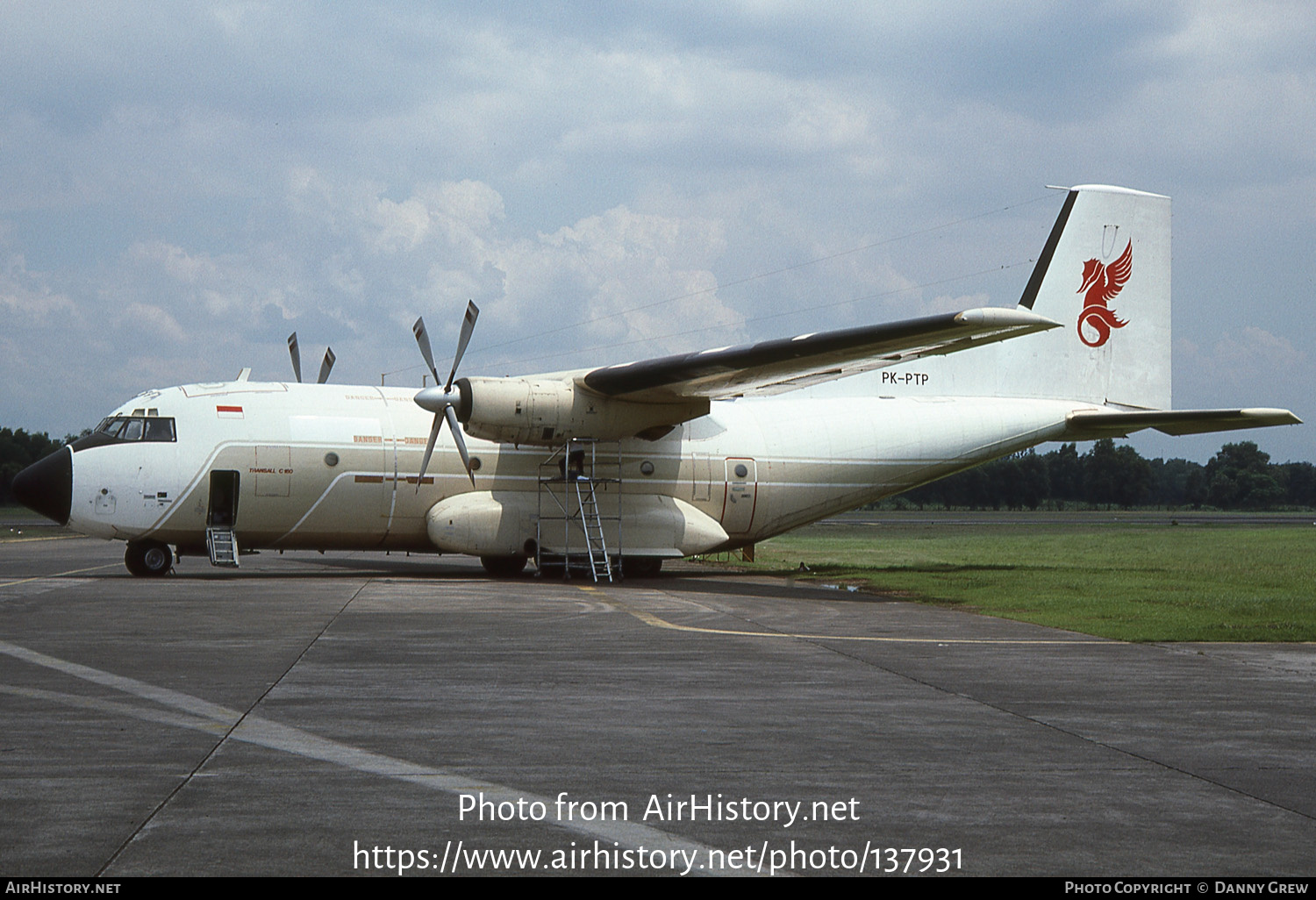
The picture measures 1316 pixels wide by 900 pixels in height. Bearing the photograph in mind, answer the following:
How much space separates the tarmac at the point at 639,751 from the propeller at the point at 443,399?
8.02 m

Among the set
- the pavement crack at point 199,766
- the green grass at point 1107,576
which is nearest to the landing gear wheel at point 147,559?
the pavement crack at point 199,766

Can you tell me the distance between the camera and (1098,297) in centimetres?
2812

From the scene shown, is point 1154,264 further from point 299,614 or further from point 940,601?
point 299,614

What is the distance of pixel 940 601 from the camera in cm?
1966

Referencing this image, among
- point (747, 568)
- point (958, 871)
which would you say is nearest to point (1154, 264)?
point (747, 568)

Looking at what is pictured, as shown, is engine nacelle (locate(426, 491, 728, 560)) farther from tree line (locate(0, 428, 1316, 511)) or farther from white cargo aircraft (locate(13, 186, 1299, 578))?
tree line (locate(0, 428, 1316, 511))

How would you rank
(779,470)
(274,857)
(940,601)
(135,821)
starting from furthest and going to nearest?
(779,470)
(940,601)
(135,821)
(274,857)

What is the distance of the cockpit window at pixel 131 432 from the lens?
74.0ft

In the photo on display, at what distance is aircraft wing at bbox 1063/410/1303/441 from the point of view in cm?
Result: 2436

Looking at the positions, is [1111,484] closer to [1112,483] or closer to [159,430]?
[1112,483]

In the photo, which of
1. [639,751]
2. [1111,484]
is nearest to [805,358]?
[639,751]

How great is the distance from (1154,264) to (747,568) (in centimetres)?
1250

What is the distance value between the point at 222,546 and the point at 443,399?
202 inches

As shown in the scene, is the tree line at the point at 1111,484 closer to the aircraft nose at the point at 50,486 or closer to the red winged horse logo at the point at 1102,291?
the red winged horse logo at the point at 1102,291
